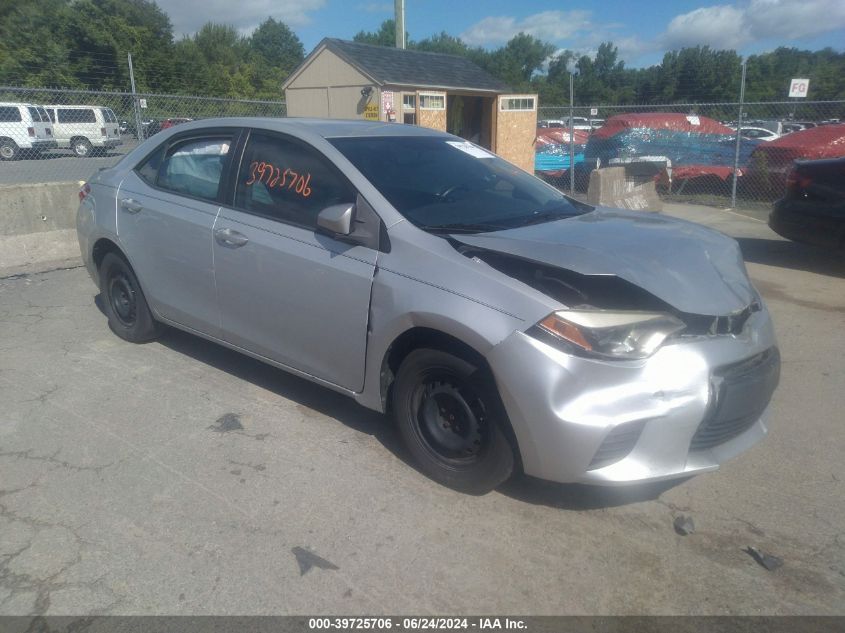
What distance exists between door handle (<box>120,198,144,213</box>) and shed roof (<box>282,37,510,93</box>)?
8.95 metres

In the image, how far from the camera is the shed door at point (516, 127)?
15.2m

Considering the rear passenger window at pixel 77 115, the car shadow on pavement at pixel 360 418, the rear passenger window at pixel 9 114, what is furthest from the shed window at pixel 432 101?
the rear passenger window at pixel 9 114

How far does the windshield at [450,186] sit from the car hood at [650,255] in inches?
10.0

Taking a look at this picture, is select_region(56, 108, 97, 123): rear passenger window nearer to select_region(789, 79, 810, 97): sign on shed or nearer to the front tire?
the front tire

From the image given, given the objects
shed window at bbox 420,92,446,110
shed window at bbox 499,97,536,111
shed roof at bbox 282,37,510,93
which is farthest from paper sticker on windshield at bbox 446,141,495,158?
shed window at bbox 499,97,536,111

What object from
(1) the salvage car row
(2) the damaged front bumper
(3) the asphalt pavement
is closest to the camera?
(3) the asphalt pavement

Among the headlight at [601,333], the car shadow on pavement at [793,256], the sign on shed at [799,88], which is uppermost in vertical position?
the sign on shed at [799,88]

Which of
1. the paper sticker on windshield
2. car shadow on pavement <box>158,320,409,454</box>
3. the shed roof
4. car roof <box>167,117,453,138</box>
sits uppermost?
the shed roof

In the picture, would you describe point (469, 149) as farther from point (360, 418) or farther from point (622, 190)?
point (622, 190)

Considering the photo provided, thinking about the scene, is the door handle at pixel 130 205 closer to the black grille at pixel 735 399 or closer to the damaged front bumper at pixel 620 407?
the damaged front bumper at pixel 620 407

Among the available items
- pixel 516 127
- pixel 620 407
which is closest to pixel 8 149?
pixel 516 127

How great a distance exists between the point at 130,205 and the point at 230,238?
1.26 metres

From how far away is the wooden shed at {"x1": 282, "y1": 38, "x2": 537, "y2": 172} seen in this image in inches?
513

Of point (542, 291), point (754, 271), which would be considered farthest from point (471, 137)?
point (542, 291)
